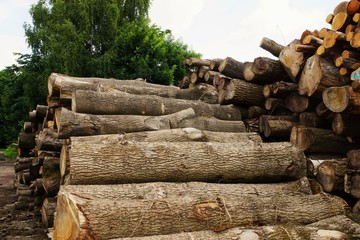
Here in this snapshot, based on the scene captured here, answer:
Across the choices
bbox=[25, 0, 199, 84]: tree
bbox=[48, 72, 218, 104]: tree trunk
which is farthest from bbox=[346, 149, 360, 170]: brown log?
bbox=[25, 0, 199, 84]: tree

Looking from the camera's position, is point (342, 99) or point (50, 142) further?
point (50, 142)

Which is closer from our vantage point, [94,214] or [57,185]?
[94,214]

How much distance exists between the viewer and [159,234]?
3312 mm

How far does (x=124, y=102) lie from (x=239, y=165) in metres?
2.21

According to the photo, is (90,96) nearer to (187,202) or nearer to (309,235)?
(187,202)

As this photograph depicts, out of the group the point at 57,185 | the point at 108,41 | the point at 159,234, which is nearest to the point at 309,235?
the point at 159,234

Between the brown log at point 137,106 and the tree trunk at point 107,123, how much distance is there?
32 centimetres

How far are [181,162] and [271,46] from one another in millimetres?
2797

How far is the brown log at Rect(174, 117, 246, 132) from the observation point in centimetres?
558

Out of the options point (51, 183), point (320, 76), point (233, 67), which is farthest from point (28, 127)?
point (320, 76)

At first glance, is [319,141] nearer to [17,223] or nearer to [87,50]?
[17,223]

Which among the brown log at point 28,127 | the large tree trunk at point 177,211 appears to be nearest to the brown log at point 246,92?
the large tree trunk at point 177,211

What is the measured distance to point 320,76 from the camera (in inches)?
173

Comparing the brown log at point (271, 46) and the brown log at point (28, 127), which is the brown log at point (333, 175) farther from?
the brown log at point (28, 127)
